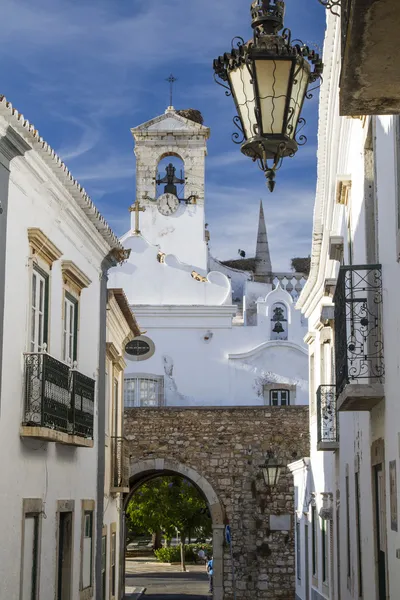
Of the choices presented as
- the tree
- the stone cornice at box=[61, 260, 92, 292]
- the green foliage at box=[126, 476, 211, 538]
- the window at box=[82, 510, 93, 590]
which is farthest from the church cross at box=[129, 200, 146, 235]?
the stone cornice at box=[61, 260, 92, 292]

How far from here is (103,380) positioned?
1533cm

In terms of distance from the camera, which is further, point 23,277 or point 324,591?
point 324,591

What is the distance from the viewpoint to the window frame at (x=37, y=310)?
1101 cm

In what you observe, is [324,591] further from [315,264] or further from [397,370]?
[397,370]

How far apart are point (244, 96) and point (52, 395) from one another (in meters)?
6.18

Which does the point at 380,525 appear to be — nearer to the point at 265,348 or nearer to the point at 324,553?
the point at 324,553

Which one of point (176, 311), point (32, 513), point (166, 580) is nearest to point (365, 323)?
point (32, 513)

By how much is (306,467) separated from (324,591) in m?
4.41

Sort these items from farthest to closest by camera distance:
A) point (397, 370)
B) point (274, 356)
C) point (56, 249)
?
point (274, 356) → point (56, 249) → point (397, 370)

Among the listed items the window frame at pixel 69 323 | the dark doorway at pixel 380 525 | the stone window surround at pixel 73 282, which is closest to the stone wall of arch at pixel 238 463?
the stone window surround at pixel 73 282

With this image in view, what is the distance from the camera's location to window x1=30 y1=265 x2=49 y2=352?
36.7 ft

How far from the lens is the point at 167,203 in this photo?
36.2 meters

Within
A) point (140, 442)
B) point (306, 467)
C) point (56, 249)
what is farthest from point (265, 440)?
point (56, 249)

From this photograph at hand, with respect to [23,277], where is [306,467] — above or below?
below
